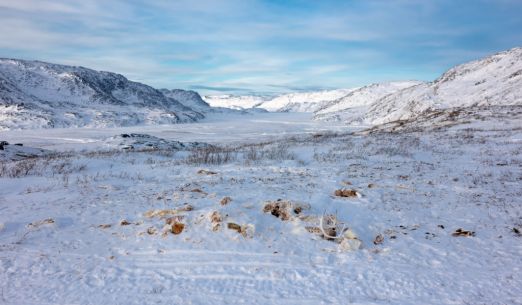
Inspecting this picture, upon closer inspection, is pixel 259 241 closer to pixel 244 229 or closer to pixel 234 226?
pixel 244 229

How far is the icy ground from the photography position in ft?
18.8

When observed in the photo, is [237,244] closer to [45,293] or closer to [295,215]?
[295,215]

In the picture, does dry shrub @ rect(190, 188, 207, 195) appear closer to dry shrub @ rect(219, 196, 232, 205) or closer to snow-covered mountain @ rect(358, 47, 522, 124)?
dry shrub @ rect(219, 196, 232, 205)

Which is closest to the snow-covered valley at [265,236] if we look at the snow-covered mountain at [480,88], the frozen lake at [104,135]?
the frozen lake at [104,135]

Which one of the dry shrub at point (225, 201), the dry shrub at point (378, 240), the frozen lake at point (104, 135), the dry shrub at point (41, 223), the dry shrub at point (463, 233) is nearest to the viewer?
the dry shrub at point (378, 240)

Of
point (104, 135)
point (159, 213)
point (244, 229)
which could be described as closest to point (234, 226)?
point (244, 229)

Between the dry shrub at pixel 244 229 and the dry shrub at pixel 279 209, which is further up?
the dry shrub at pixel 279 209

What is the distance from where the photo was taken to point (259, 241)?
7.49 metres

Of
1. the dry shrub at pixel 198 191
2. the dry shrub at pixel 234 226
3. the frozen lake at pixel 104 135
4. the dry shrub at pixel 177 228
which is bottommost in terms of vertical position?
the frozen lake at pixel 104 135

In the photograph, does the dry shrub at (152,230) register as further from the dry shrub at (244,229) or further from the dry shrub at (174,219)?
the dry shrub at (244,229)

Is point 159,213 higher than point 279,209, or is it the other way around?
point 279,209

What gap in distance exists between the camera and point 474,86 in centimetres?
10712

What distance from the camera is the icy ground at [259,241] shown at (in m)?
5.73

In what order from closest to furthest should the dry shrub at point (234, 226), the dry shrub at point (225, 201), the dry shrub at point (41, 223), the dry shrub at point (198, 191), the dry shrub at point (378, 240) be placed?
the dry shrub at point (378, 240) < the dry shrub at point (234, 226) < the dry shrub at point (41, 223) < the dry shrub at point (225, 201) < the dry shrub at point (198, 191)
